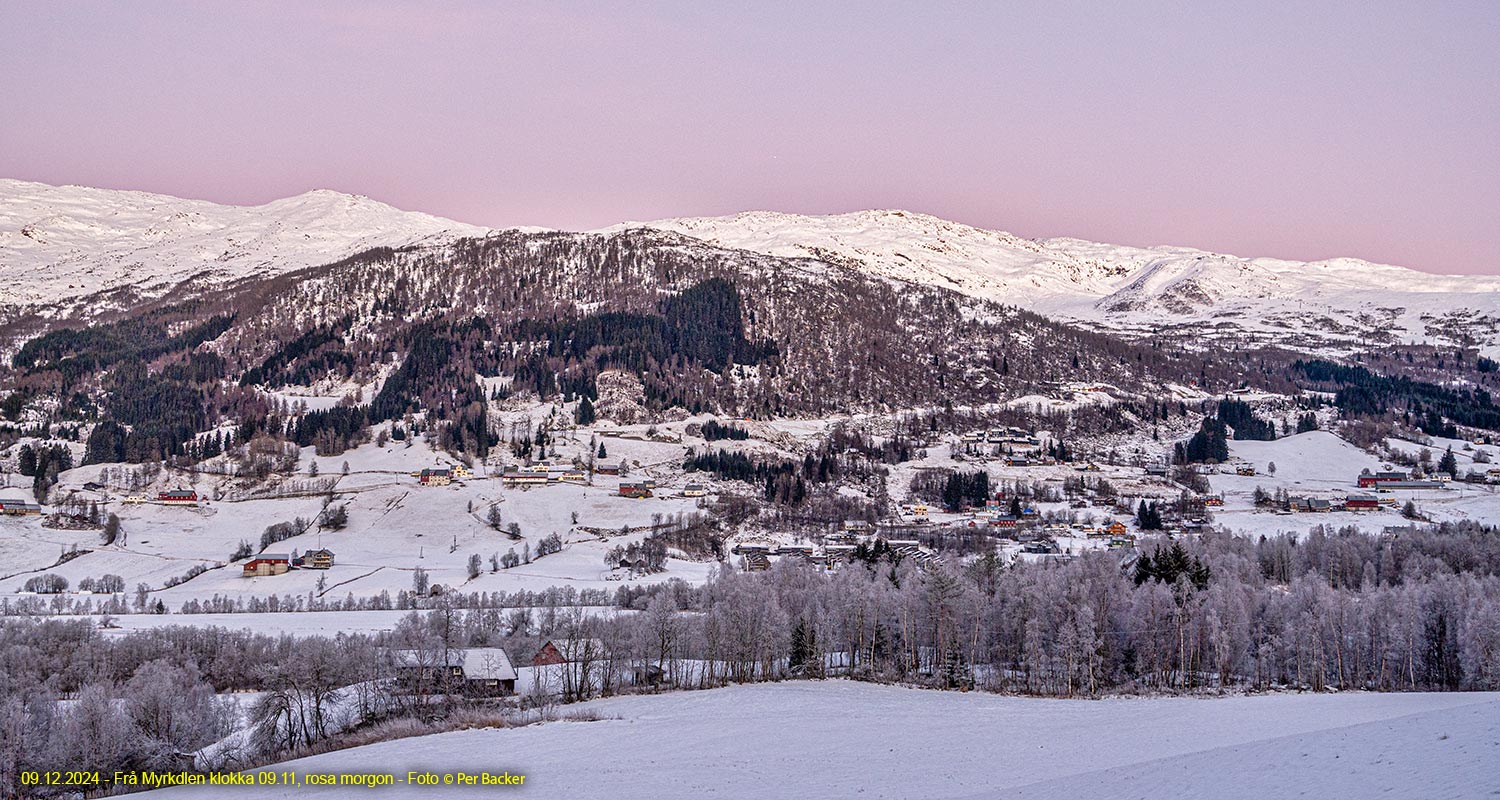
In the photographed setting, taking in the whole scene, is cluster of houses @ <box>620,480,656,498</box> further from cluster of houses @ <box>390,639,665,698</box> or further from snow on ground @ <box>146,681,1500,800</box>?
snow on ground @ <box>146,681,1500,800</box>

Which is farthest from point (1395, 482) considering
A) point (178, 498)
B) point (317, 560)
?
point (178, 498)

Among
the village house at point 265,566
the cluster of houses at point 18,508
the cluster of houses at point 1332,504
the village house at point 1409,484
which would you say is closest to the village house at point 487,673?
the village house at point 265,566

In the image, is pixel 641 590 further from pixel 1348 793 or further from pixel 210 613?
pixel 1348 793

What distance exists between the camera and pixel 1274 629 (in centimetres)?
6825

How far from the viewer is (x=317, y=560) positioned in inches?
4469

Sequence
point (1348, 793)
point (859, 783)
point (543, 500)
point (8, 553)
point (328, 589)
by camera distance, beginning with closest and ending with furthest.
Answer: point (1348, 793), point (859, 783), point (328, 589), point (8, 553), point (543, 500)

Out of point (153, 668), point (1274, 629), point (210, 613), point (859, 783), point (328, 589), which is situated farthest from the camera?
point (328, 589)

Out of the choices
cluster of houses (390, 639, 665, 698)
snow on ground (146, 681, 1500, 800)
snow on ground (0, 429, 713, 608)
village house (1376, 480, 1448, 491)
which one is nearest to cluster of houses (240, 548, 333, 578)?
snow on ground (0, 429, 713, 608)

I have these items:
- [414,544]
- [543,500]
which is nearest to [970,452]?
[543,500]

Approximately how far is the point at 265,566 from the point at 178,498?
35682 mm

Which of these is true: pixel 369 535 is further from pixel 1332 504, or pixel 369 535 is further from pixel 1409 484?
pixel 1409 484

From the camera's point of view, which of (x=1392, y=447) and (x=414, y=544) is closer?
(x=414, y=544)

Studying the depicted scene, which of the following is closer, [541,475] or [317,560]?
[317,560]

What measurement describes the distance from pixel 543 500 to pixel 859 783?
108 metres
